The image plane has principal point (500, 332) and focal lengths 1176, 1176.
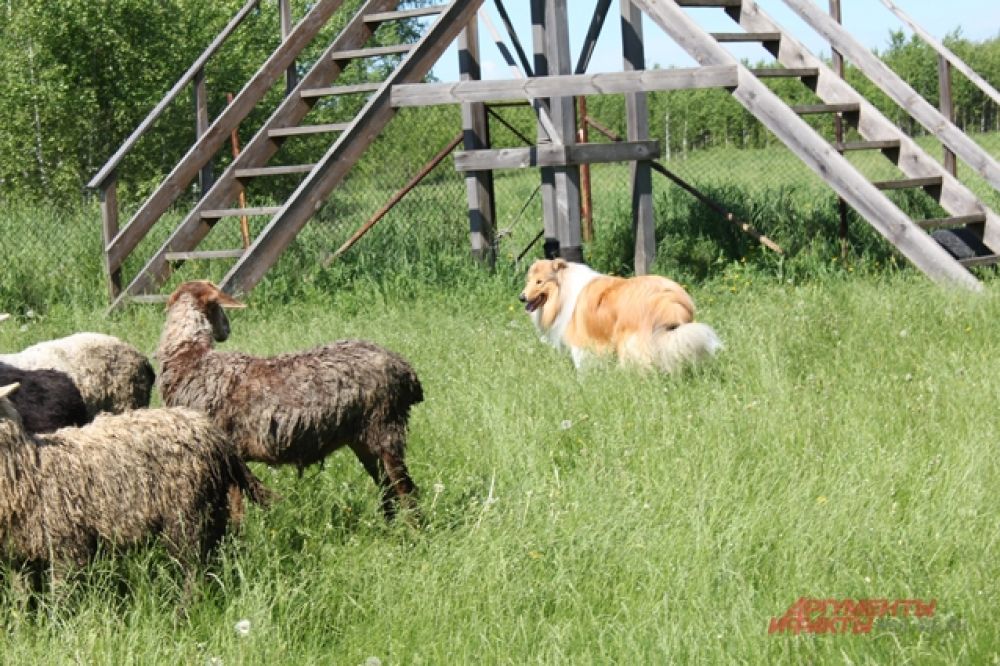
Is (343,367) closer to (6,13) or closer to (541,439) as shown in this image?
(541,439)

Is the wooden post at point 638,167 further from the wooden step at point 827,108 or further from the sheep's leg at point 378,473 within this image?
the sheep's leg at point 378,473

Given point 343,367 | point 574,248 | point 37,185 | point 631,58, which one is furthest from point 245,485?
point 37,185

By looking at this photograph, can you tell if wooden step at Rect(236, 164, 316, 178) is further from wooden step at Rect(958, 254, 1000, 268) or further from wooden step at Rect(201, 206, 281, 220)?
wooden step at Rect(958, 254, 1000, 268)

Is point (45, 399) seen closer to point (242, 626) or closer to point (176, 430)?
point (176, 430)

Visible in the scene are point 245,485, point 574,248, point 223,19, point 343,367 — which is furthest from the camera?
point 223,19

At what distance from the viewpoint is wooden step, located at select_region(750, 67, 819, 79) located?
33.6ft

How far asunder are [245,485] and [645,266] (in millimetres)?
7073

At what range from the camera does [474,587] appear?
396 centimetres

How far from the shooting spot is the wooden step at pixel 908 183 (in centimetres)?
978

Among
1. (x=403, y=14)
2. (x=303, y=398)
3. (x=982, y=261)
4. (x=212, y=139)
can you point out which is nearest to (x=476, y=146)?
(x=403, y=14)

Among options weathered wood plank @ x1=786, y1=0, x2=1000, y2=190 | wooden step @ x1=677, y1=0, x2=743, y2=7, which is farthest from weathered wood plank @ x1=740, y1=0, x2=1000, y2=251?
wooden step @ x1=677, y1=0, x2=743, y2=7

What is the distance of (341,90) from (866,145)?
15.7 ft

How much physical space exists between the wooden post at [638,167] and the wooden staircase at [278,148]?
5.41 ft

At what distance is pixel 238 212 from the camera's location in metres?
10.5
